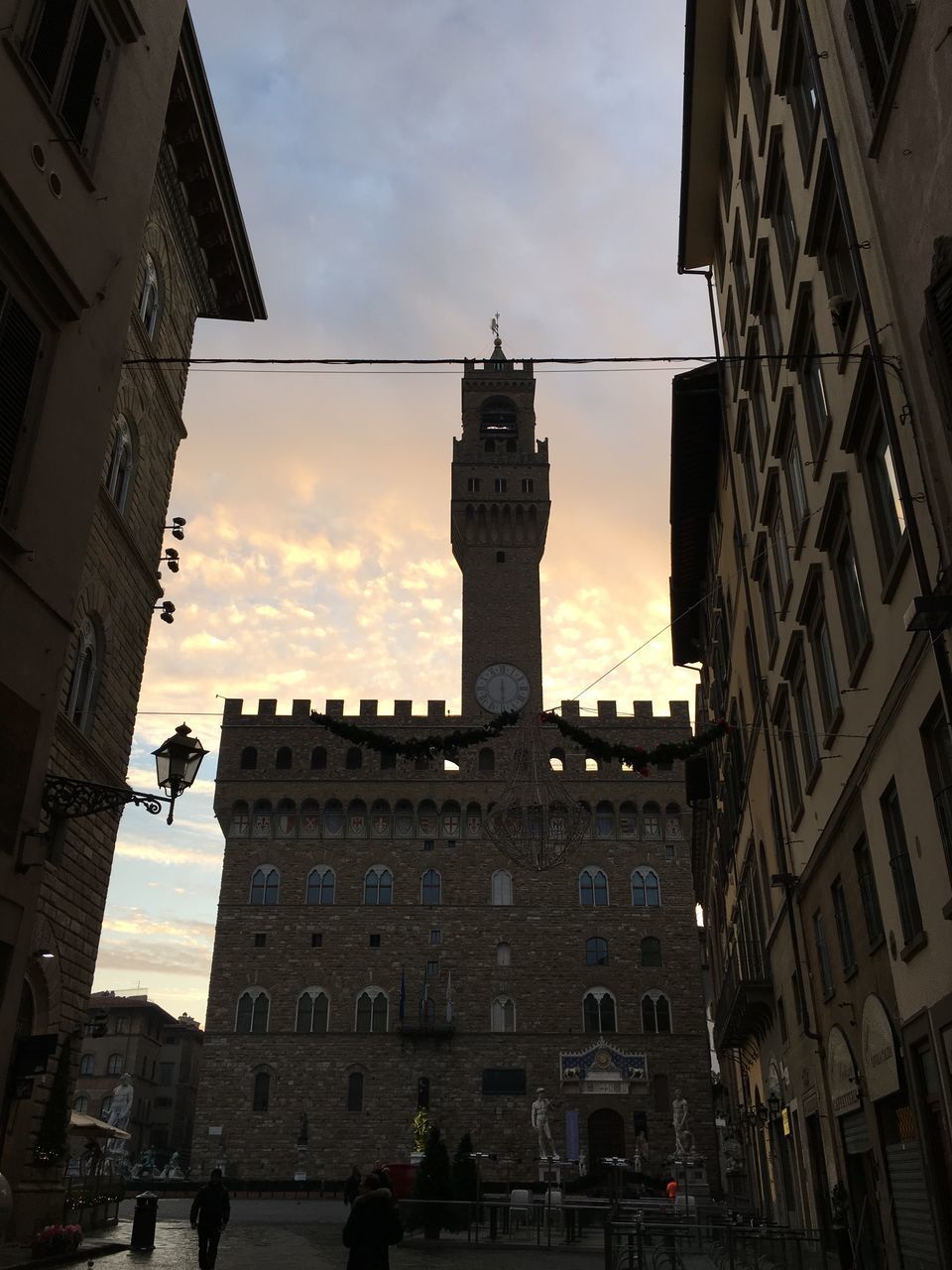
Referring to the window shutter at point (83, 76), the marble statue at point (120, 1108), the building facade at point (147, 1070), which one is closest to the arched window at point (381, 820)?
the marble statue at point (120, 1108)

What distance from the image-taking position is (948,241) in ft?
22.0

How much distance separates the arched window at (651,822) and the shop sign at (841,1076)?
98.8 feet

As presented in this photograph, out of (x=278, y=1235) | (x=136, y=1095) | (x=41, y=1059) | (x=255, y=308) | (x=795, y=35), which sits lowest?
(x=278, y=1235)

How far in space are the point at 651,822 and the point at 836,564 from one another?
3245 centimetres

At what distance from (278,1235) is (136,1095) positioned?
44.9m

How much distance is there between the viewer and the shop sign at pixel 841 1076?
415 inches

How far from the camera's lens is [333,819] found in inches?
1668

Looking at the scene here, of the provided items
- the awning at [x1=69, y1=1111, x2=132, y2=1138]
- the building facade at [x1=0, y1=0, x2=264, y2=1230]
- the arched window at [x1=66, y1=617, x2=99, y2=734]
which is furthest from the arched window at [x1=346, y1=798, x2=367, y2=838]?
the arched window at [x1=66, y1=617, x2=99, y2=734]

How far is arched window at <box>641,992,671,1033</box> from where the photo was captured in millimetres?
38656

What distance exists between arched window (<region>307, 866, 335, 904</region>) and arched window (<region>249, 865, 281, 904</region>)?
1286mm

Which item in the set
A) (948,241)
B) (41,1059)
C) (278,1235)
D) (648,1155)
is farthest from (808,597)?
(648,1155)

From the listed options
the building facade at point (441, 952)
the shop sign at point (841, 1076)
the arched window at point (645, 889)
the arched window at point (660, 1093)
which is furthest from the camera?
the arched window at point (645, 889)

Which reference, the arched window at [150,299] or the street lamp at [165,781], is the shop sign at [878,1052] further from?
the arched window at [150,299]

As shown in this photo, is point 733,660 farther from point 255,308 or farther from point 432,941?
point 432,941
